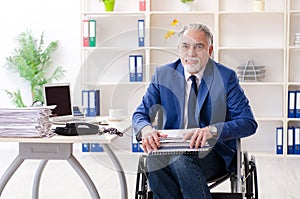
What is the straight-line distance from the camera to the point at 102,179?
4.67 meters

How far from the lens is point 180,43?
9.52ft

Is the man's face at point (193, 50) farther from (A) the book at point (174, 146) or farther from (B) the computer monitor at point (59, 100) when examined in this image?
(B) the computer monitor at point (59, 100)

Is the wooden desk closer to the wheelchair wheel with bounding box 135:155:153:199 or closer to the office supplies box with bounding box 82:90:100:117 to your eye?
the wheelchair wheel with bounding box 135:155:153:199

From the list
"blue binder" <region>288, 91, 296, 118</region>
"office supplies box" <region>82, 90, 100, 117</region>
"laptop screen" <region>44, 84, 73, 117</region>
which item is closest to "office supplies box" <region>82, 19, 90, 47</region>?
"office supplies box" <region>82, 90, 100, 117</region>

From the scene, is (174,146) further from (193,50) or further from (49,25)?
(49,25)

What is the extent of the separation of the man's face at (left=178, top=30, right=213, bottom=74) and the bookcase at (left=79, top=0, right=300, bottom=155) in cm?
277

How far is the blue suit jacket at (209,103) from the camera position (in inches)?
111

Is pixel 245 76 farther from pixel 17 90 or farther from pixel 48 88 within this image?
pixel 48 88

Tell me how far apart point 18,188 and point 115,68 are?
2041mm

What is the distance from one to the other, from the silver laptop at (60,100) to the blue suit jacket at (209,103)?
595mm

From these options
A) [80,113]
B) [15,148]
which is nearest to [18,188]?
[80,113]

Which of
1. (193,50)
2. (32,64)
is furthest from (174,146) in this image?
(32,64)

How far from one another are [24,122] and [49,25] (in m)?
3.42

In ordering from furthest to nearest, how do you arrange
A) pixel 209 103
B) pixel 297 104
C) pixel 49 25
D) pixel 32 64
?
1. pixel 49 25
2. pixel 32 64
3. pixel 297 104
4. pixel 209 103
